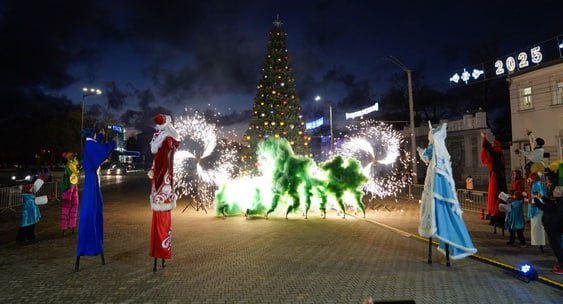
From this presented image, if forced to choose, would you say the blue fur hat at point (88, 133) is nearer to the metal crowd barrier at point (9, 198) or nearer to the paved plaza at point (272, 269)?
the paved plaza at point (272, 269)

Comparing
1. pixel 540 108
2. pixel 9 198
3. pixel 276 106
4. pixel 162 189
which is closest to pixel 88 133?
pixel 162 189

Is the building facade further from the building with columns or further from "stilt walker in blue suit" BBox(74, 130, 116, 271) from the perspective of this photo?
"stilt walker in blue suit" BBox(74, 130, 116, 271)

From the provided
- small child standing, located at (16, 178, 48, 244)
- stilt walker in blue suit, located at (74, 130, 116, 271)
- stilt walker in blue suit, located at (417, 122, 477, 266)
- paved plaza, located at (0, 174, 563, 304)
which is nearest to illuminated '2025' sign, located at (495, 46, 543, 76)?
paved plaza, located at (0, 174, 563, 304)

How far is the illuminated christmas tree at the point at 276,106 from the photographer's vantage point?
812 inches

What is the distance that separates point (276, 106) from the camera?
813 inches

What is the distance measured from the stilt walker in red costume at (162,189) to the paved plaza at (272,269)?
1.63ft

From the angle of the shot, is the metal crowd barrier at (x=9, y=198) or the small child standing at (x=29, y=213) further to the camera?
the metal crowd barrier at (x=9, y=198)

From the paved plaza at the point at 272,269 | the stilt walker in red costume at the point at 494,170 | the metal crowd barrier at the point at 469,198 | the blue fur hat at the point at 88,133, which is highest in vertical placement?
the blue fur hat at the point at 88,133

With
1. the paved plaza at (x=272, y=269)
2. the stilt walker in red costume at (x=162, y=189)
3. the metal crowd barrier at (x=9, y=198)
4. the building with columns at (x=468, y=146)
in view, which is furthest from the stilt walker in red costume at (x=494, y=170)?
the building with columns at (x=468, y=146)

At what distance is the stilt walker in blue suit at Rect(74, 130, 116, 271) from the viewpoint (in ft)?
24.1

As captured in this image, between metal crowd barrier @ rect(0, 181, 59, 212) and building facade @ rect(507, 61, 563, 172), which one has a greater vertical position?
building facade @ rect(507, 61, 563, 172)

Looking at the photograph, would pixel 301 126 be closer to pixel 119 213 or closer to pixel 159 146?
pixel 119 213

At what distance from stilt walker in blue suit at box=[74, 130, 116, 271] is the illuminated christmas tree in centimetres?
1279

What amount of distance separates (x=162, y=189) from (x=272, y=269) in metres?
2.65
